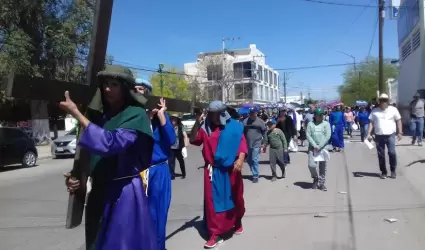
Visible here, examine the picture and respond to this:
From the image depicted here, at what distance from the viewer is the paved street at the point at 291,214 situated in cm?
530

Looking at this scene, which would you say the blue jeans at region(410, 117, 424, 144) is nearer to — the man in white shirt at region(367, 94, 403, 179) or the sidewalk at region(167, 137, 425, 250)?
the sidewalk at region(167, 137, 425, 250)

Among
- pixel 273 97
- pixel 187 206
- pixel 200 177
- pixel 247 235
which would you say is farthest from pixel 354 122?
pixel 273 97

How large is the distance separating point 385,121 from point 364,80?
65969 mm

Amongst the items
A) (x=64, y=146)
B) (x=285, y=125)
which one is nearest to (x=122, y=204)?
(x=285, y=125)

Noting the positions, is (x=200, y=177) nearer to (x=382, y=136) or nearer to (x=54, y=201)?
(x=54, y=201)

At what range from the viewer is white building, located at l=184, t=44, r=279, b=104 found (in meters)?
67.0

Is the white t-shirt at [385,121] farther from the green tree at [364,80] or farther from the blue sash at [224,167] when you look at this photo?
the green tree at [364,80]

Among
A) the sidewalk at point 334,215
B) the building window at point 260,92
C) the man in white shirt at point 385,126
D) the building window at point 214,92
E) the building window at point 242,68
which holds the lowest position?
the sidewalk at point 334,215

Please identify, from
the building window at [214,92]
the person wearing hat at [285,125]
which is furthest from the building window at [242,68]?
the person wearing hat at [285,125]

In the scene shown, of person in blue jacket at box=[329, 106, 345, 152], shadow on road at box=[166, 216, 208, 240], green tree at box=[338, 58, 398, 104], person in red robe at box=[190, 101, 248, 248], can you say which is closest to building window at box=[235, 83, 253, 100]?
green tree at box=[338, 58, 398, 104]

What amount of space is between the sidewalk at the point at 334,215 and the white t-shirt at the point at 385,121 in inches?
42.3

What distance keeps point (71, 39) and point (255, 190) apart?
18946 millimetres

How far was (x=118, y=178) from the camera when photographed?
278cm

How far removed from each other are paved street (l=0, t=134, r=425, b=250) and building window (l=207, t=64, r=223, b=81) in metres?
55.9
